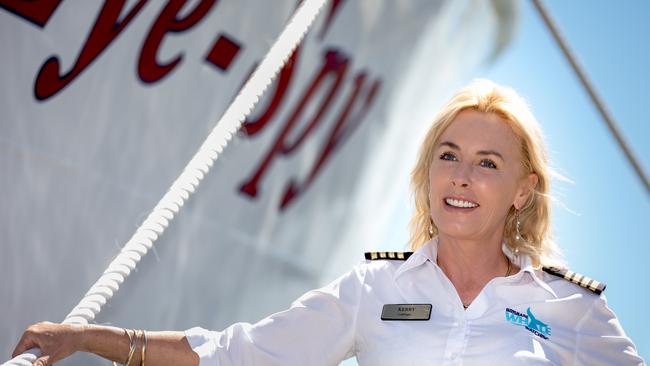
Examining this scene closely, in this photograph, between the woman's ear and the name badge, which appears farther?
the woman's ear

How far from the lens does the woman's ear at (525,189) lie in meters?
1.43

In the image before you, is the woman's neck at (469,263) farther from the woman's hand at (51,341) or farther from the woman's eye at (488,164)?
the woman's hand at (51,341)

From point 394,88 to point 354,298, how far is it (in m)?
2.12

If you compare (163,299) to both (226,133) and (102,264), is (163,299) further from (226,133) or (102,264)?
(226,133)

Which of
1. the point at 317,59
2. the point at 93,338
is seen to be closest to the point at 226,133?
the point at 93,338

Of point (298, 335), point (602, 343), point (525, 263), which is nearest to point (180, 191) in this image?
point (298, 335)

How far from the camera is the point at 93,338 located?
1.16 meters

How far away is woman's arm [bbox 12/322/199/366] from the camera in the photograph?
1111 mm

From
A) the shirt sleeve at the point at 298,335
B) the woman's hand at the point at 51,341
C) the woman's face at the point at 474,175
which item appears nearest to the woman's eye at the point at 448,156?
the woman's face at the point at 474,175

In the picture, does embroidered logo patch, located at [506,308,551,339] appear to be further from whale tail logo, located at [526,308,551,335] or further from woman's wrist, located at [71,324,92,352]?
woman's wrist, located at [71,324,92,352]

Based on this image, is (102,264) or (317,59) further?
(317,59)

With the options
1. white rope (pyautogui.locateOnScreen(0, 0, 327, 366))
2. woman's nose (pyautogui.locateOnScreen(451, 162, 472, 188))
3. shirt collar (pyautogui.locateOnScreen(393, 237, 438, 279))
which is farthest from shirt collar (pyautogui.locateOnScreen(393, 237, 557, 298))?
white rope (pyautogui.locateOnScreen(0, 0, 327, 366))

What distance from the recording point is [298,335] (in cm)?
129

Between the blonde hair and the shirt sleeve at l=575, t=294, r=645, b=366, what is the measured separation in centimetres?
12
